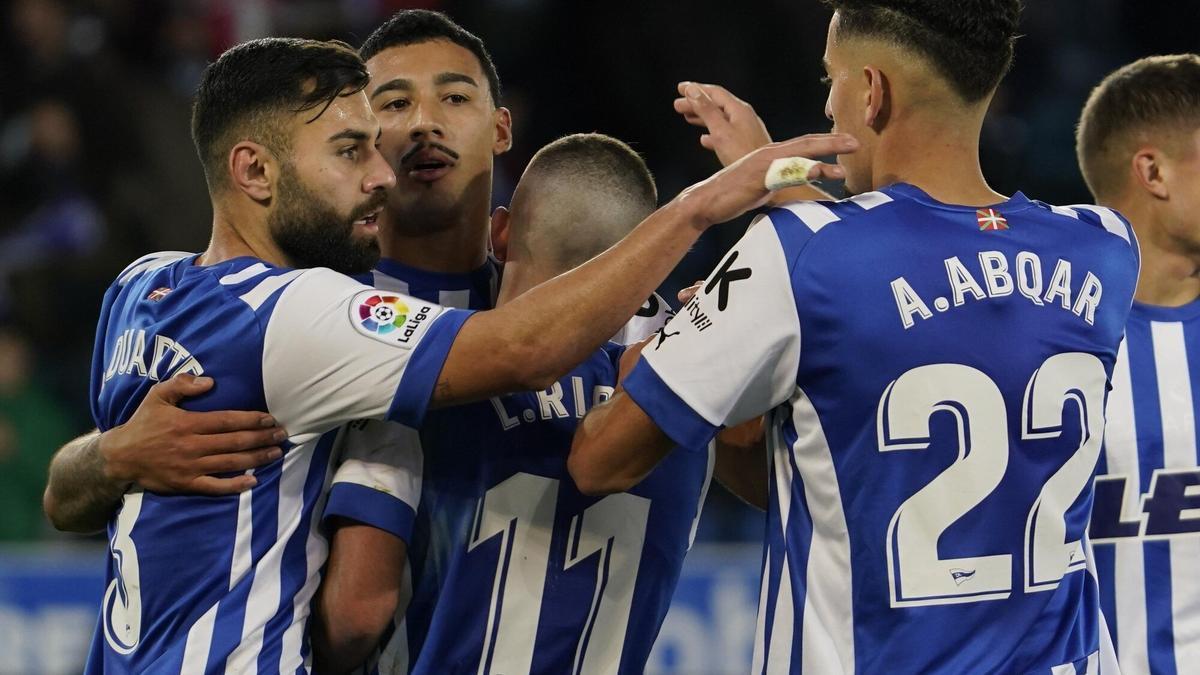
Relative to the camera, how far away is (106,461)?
349cm

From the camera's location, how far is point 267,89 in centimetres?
361

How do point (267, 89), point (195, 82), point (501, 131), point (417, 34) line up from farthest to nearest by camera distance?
1. point (195, 82)
2. point (501, 131)
3. point (417, 34)
4. point (267, 89)

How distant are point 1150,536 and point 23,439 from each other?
6.97 m

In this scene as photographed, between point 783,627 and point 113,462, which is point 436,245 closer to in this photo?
point 113,462

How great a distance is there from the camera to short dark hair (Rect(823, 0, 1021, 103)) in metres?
3.16

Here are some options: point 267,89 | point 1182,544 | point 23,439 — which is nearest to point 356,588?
point 267,89

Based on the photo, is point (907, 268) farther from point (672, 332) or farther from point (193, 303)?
point (193, 303)

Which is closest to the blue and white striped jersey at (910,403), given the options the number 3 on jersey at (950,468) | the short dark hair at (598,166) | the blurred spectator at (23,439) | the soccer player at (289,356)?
the number 3 on jersey at (950,468)

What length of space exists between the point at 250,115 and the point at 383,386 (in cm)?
81

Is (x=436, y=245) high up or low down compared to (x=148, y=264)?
up

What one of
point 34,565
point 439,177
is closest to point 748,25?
point 34,565

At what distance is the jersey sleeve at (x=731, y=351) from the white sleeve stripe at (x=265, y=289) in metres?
0.85

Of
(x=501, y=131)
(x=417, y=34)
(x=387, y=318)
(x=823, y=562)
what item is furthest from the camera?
(x=501, y=131)

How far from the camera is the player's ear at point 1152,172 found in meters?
4.11
